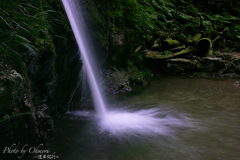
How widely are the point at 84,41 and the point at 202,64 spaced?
854 centimetres

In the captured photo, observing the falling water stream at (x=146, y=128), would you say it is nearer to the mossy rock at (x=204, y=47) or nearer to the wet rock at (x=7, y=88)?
the wet rock at (x=7, y=88)

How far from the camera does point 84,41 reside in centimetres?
437

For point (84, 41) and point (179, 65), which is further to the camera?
point (179, 65)

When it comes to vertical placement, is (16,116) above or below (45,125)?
above

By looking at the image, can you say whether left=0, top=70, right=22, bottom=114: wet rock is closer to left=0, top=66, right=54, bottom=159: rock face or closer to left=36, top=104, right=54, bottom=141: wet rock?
left=0, top=66, right=54, bottom=159: rock face

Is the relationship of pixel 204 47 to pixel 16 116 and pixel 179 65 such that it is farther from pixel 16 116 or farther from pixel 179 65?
pixel 16 116

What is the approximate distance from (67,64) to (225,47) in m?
13.8

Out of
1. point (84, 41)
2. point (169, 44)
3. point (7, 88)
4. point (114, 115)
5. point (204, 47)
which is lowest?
point (114, 115)

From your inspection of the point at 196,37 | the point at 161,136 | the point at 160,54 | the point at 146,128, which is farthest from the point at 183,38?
the point at 161,136

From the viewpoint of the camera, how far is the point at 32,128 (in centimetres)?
211

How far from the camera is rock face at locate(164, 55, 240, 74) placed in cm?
986

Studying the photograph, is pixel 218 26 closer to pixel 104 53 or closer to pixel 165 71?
pixel 165 71

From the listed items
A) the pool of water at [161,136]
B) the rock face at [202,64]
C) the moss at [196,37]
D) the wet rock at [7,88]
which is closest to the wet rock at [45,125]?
the pool of water at [161,136]

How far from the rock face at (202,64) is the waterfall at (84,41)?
22.9 feet
